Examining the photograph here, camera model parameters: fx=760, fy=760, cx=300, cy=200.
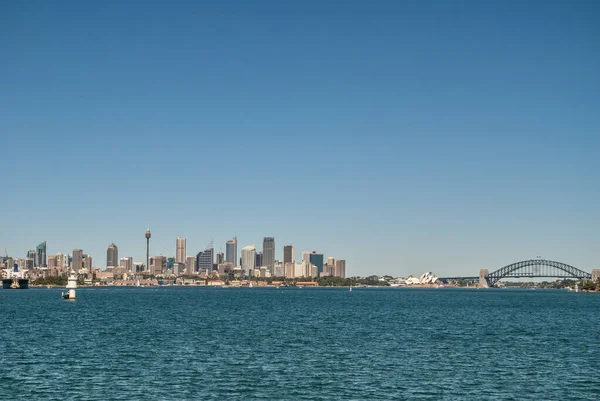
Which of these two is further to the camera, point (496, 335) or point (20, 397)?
point (496, 335)

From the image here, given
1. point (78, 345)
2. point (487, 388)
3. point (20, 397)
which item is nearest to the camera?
point (20, 397)

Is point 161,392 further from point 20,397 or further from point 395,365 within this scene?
point 395,365

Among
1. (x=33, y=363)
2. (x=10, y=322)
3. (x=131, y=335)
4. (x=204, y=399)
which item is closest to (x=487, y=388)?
(x=204, y=399)

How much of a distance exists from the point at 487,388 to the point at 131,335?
4265cm

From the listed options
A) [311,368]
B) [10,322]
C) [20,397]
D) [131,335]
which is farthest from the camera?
[10,322]

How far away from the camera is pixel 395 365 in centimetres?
5622

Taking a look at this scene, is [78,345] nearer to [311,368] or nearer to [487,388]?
[311,368]

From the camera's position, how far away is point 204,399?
42.5 meters

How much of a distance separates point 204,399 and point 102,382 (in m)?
8.80

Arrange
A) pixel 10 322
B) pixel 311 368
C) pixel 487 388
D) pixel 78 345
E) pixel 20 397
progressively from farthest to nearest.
→ pixel 10 322
pixel 78 345
pixel 311 368
pixel 487 388
pixel 20 397

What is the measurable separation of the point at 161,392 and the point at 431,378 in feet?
58.9

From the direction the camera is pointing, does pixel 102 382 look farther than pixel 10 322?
No

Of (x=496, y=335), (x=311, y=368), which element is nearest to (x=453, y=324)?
(x=496, y=335)

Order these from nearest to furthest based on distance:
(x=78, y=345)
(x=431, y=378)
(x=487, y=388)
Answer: (x=487, y=388)
(x=431, y=378)
(x=78, y=345)
